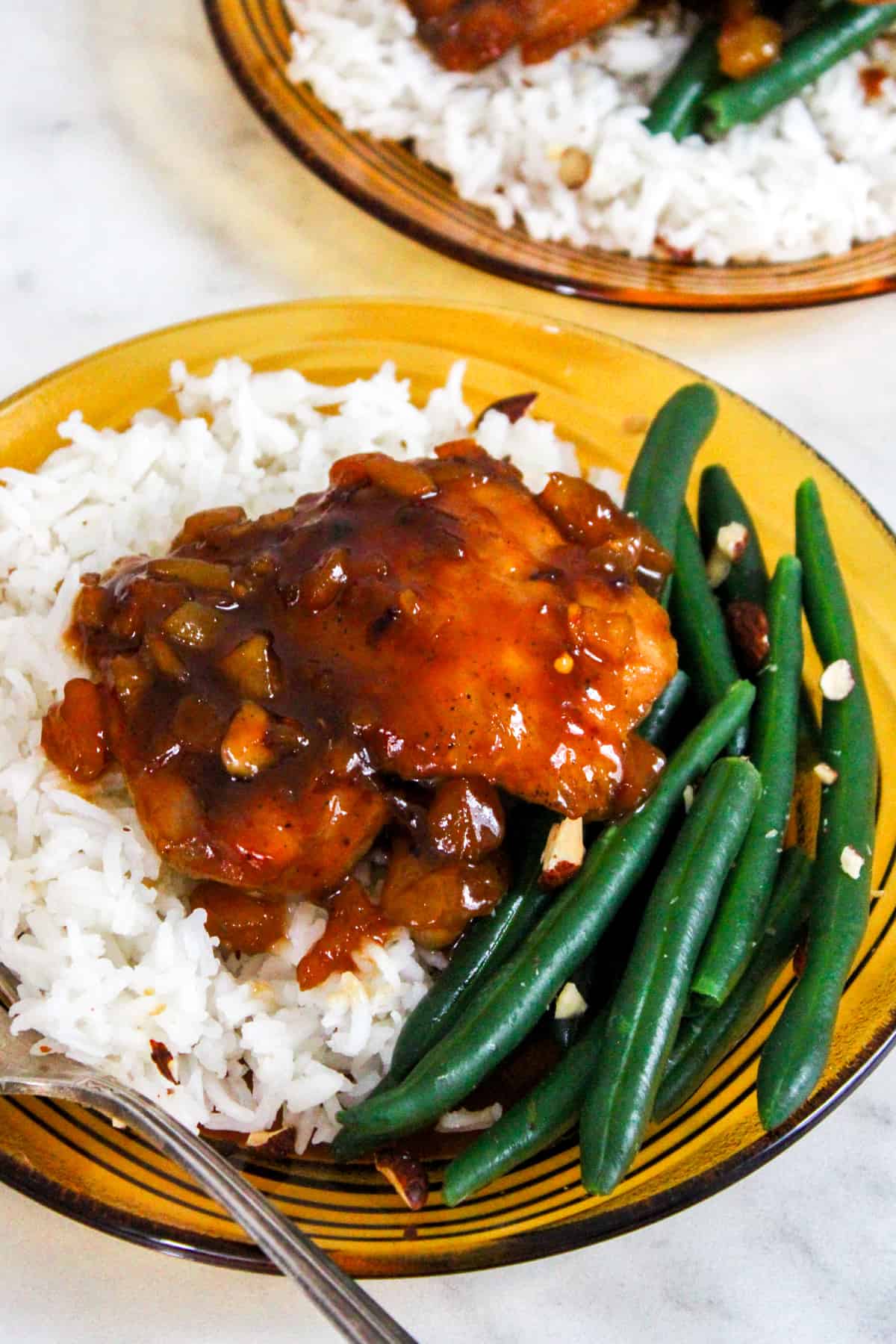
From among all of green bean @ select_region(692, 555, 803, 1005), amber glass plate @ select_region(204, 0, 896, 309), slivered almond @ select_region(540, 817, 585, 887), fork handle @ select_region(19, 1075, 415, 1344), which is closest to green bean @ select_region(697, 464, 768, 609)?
green bean @ select_region(692, 555, 803, 1005)

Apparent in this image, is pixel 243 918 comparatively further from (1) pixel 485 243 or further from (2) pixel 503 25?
(2) pixel 503 25

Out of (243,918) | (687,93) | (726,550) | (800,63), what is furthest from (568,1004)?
(800,63)

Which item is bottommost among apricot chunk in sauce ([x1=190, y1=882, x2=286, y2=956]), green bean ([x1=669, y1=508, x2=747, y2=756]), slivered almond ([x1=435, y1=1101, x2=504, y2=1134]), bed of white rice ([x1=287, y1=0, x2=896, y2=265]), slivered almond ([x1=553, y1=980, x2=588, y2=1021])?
slivered almond ([x1=435, y1=1101, x2=504, y2=1134])

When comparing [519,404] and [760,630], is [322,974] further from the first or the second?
[519,404]

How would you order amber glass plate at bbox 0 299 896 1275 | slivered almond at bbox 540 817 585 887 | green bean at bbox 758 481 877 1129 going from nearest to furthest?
amber glass plate at bbox 0 299 896 1275 → green bean at bbox 758 481 877 1129 → slivered almond at bbox 540 817 585 887

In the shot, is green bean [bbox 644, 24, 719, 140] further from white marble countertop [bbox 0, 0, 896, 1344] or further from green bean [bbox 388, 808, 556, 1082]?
green bean [bbox 388, 808, 556, 1082]

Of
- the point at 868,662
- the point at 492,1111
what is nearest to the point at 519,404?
the point at 868,662
